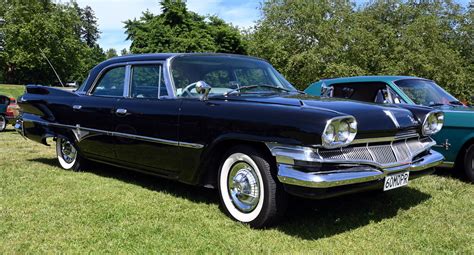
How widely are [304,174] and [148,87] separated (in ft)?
7.77

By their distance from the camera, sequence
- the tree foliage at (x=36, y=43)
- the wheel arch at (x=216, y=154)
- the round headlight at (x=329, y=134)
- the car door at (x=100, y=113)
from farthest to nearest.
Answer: the tree foliage at (x=36, y=43) < the car door at (x=100, y=113) < the wheel arch at (x=216, y=154) < the round headlight at (x=329, y=134)

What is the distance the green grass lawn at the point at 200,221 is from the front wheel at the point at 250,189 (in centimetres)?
13

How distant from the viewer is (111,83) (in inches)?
220

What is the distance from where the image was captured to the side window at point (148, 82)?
15.7 feet

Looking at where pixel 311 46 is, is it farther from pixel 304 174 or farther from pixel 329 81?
pixel 304 174

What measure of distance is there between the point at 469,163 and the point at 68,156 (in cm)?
548

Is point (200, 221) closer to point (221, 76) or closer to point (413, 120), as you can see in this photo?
point (221, 76)

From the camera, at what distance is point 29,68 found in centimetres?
4994

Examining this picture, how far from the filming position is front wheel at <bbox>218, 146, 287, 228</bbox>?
11.9 ft

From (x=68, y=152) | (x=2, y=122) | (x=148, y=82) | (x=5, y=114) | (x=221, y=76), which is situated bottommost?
(x=2, y=122)

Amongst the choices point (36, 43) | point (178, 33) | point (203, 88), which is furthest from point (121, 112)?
point (36, 43)

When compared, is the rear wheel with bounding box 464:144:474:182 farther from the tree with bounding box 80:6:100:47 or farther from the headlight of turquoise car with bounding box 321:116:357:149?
the tree with bounding box 80:6:100:47

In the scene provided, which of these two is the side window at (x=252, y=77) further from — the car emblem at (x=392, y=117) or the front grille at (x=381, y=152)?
the front grille at (x=381, y=152)

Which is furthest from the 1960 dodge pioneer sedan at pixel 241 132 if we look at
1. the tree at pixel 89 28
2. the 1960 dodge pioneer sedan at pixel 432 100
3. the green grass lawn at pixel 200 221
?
the tree at pixel 89 28
